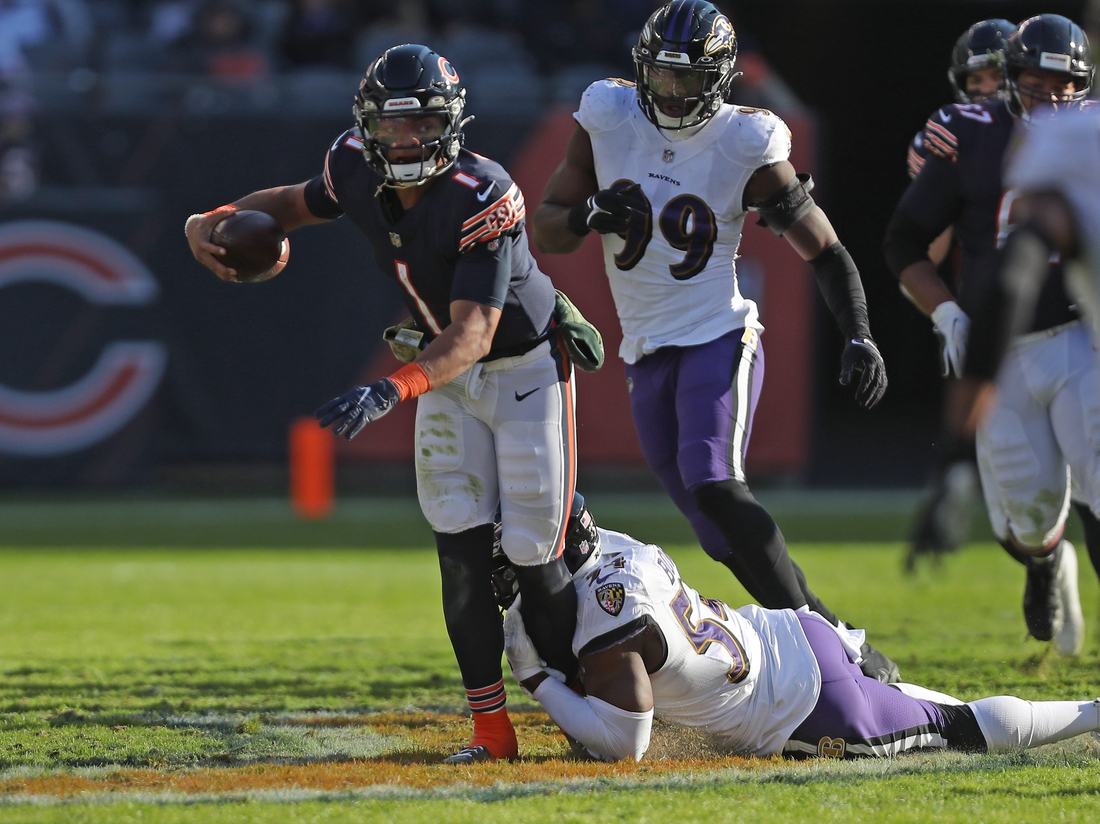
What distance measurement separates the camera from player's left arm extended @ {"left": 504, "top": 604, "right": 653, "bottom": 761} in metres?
3.47

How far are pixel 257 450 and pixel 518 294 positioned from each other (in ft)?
25.4

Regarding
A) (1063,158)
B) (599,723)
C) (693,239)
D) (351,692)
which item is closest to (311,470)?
(351,692)

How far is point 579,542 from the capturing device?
3775mm

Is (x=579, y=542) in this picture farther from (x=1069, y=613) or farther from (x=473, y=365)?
(x=1069, y=613)

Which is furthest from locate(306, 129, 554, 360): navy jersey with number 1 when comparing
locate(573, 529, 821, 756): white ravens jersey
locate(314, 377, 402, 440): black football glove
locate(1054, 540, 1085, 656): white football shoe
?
locate(1054, 540, 1085, 656): white football shoe

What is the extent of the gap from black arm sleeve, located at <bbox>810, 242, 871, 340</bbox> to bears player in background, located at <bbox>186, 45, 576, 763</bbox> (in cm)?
101

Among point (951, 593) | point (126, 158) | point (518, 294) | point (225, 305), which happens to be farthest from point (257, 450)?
point (518, 294)

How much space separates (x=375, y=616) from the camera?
706 centimetres

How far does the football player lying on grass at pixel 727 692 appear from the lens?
349 cm

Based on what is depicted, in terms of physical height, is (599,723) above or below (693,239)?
below

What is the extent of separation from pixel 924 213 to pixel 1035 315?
21.1 inches

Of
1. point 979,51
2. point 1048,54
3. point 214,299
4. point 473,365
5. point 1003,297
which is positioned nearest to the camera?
point 1003,297

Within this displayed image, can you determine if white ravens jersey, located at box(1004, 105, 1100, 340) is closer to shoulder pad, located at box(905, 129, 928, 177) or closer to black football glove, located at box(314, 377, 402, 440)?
black football glove, located at box(314, 377, 402, 440)

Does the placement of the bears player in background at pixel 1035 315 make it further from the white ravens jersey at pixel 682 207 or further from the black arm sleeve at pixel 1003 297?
Result: the black arm sleeve at pixel 1003 297
